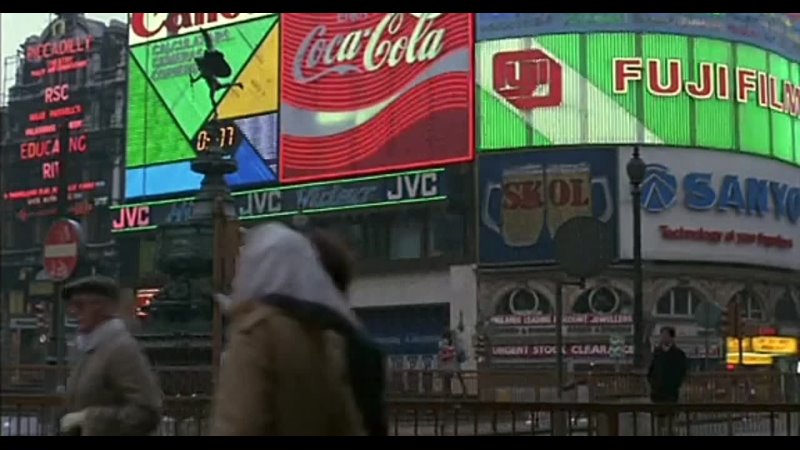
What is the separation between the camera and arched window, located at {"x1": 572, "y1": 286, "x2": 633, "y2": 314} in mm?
46094

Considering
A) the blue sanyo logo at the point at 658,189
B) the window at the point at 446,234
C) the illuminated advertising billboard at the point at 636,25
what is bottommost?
the window at the point at 446,234

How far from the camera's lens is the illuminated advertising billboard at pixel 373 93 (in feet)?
161

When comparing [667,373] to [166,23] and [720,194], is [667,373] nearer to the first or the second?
[720,194]

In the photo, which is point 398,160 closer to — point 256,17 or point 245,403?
point 256,17

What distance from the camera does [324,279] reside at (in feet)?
11.2

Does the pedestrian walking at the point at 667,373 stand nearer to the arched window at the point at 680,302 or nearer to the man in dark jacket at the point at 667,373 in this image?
the man in dark jacket at the point at 667,373

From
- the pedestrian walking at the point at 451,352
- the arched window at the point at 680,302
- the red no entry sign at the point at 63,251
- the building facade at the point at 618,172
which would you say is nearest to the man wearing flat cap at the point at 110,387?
the red no entry sign at the point at 63,251

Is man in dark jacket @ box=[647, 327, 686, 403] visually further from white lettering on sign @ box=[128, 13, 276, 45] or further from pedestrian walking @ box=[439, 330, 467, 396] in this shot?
white lettering on sign @ box=[128, 13, 276, 45]

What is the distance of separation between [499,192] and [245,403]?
44.9 meters

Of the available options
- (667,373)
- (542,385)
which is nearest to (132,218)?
(542,385)

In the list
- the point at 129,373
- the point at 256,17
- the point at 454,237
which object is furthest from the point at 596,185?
the point at 129,373

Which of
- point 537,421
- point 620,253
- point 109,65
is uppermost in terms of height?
point 109,65

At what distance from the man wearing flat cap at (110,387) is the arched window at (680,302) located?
142 ft

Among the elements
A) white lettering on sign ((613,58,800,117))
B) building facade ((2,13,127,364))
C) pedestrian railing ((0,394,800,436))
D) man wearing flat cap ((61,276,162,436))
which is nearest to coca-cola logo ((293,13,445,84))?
white lettering on sign ((613,58,800,117))
